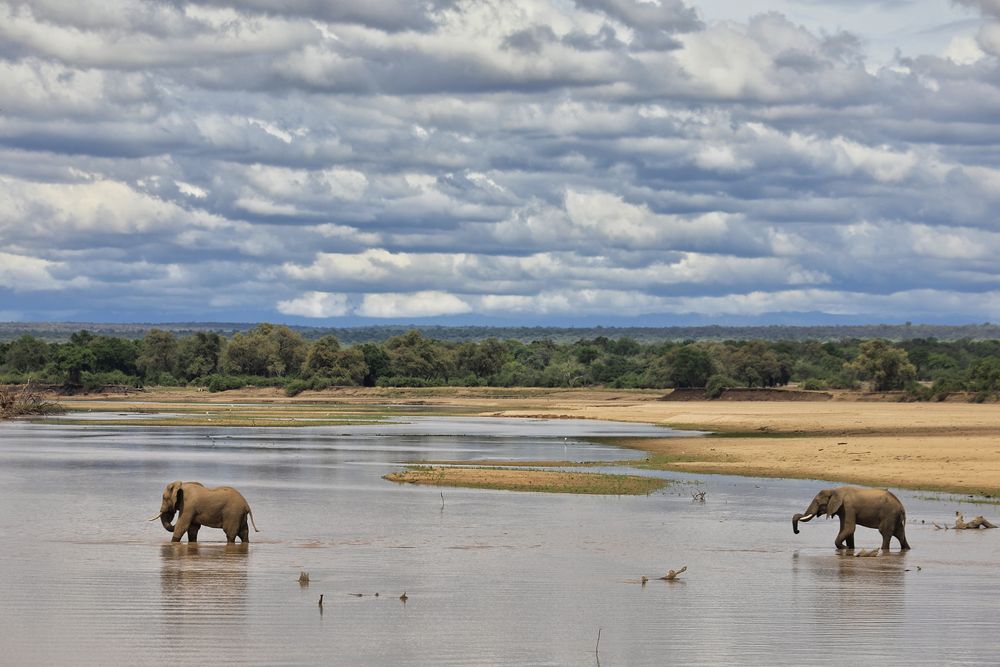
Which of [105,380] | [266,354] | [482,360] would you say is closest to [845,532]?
[105,380]

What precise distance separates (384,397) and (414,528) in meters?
131

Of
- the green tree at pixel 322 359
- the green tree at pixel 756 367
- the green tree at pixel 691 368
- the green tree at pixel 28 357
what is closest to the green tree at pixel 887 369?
the green tree at pixel 691 368

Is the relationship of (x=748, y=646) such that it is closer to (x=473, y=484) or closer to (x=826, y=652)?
(x=826, y=652)

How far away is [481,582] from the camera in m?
27.3

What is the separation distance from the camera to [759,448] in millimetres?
68938

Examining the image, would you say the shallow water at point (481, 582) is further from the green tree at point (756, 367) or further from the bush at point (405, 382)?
the bush at point (405, 382)

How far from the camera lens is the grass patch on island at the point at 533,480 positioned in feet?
156

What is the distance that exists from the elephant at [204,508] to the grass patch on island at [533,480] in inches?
681

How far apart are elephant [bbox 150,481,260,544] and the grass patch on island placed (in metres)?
17.3

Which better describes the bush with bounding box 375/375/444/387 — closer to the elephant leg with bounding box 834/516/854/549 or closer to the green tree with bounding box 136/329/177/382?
the green tree with bounding box 136/329/177/382

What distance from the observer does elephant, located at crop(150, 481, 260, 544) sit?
31.6m

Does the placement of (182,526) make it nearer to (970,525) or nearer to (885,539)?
(885,539)

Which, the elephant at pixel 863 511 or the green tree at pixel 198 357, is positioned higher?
the green tree at pixel 198 357

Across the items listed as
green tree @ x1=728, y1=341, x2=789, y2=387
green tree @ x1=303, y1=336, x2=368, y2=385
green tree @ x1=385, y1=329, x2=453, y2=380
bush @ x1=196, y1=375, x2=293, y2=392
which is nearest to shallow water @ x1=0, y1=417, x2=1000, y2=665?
green tree @ x1=728, y1=341, x2=789, y2=387
